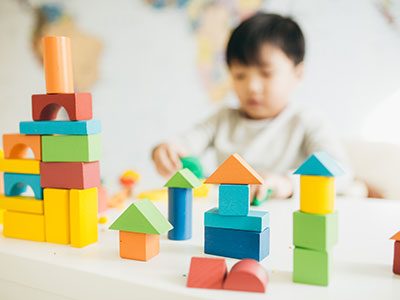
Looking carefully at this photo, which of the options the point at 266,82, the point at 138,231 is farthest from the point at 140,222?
the point at 266,82

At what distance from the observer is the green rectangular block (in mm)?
694

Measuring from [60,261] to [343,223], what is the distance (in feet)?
1.69

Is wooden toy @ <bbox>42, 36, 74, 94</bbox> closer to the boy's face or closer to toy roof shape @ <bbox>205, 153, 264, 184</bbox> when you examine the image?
toy roof shape @ <bbox>205, 153, 264, 184</bbox>

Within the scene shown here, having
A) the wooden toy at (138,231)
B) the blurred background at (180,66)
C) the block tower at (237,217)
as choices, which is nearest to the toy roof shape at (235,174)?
the block tower at (237,217)

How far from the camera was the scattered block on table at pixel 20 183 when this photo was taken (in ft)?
2.39

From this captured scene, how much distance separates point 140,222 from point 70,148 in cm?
18

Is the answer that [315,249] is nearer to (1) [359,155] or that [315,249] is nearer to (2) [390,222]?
(2) [390,222]

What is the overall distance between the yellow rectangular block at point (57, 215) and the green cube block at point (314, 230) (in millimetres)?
367

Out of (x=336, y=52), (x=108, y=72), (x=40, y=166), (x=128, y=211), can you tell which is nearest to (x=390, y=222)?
(x=128, y=211)

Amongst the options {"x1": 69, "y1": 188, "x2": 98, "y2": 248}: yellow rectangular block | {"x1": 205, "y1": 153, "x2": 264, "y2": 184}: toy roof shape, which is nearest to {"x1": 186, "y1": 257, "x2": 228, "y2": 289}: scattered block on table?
{"x1": 205, "y1": 153, "x2": 264, "y2": 184}: toy roof shape

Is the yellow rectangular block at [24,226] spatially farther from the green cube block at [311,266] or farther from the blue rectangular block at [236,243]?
the green cube block at [311,266]

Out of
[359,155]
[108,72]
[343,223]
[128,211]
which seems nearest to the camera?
[128,211]

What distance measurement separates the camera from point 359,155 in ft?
4.61

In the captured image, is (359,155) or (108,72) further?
(108,72)
